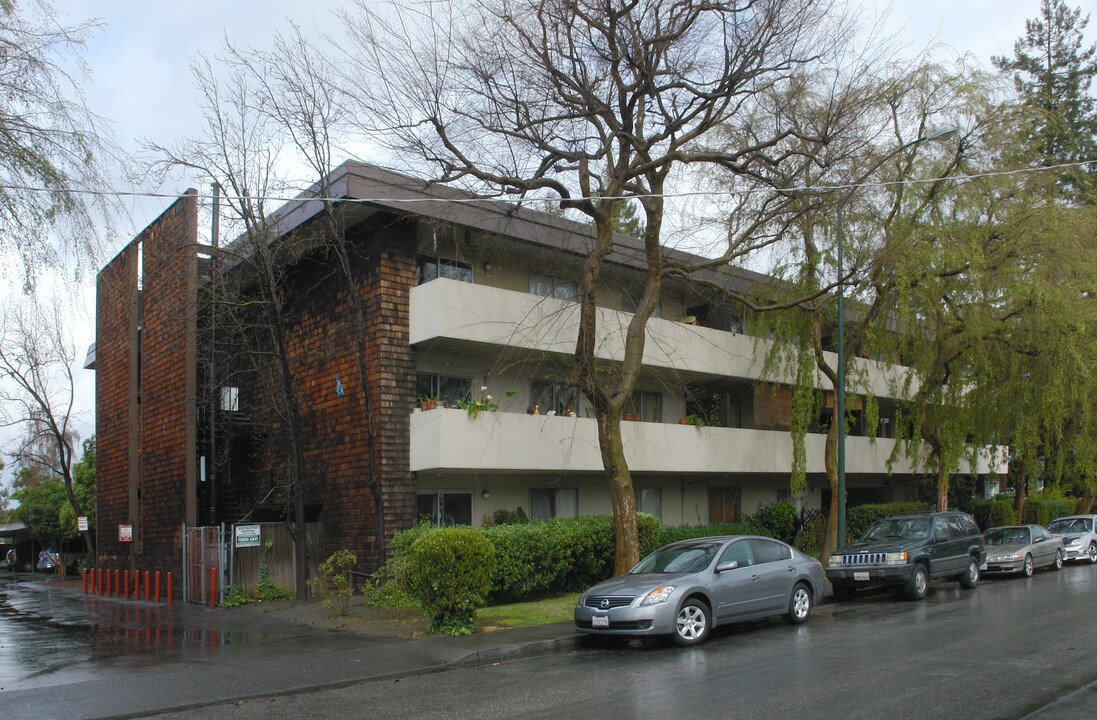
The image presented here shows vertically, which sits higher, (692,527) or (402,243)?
(402,243)

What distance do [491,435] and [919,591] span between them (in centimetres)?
884

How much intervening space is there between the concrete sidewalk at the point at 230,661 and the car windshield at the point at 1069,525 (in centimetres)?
2049

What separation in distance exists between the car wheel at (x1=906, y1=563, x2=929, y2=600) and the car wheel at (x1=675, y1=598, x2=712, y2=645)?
21.5 ft

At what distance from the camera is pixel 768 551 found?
14.3 meters

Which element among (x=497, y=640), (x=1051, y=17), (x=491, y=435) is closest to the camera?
(x=497, y=640)

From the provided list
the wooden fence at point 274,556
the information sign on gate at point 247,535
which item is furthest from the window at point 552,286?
the information sign on gate at point 247,535

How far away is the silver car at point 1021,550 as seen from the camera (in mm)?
21906

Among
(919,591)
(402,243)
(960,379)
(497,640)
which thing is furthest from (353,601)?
(960,379)

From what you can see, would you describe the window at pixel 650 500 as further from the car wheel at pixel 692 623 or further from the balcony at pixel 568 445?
the car wheel at pixel 692 623

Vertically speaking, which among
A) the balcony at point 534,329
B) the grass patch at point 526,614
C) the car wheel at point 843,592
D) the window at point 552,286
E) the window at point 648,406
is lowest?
the car wheel at point 843,592

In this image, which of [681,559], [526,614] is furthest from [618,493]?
[681,559]

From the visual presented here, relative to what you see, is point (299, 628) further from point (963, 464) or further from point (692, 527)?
point (963, 464)

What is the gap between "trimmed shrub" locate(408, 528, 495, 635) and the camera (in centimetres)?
1335

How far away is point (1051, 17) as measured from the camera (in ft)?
127
